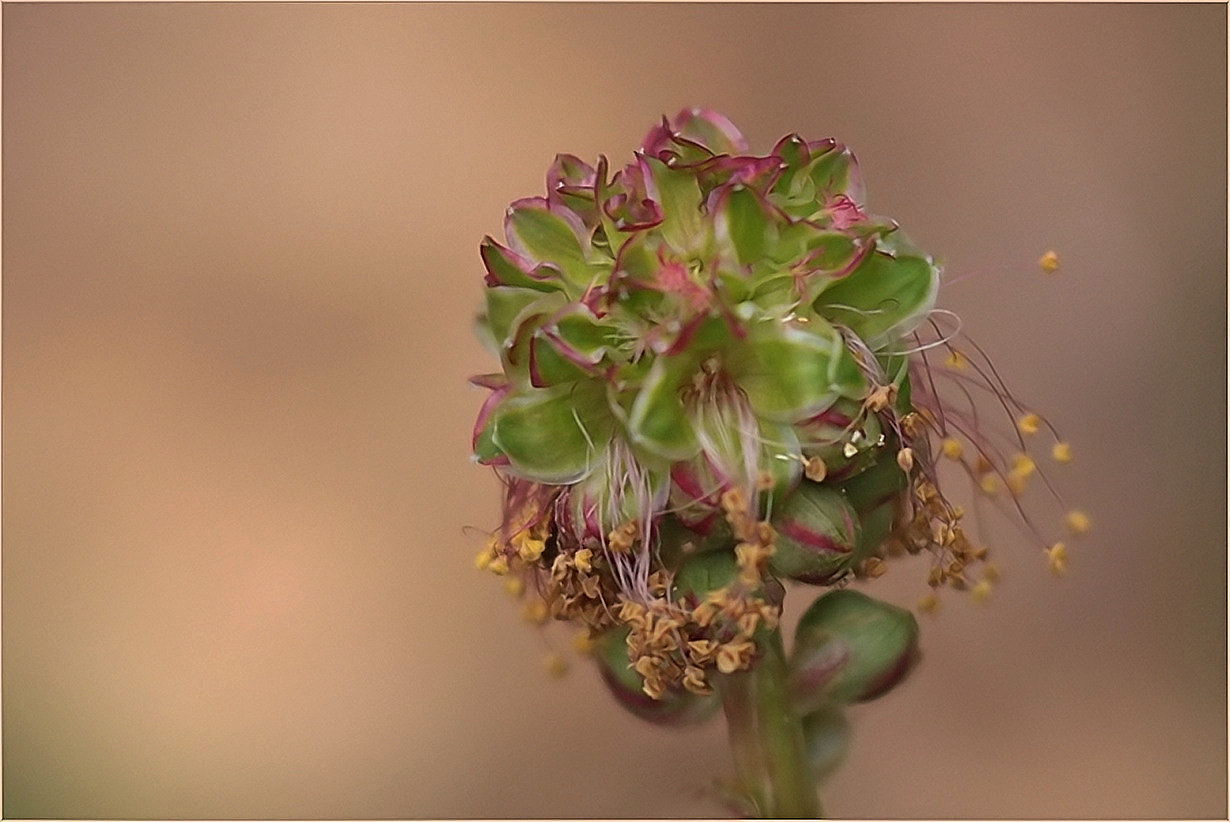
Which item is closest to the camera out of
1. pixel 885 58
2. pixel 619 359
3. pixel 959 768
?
pixel 619 359

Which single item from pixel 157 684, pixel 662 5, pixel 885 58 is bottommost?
pixel 157 684

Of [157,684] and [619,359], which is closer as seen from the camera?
[619,359]

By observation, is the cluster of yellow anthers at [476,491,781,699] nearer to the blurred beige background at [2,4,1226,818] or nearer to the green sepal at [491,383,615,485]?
the green sepal at [491,383,615,485]

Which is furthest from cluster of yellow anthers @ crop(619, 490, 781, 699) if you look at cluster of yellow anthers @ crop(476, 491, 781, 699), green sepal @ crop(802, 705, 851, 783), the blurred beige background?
the blurred beige background

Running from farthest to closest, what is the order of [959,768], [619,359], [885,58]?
[885,58] → [959,768] → [619,359]

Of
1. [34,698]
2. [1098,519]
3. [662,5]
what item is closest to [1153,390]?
[1098,519]

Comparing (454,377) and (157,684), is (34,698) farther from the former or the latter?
(454,377)

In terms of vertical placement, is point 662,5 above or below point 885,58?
above
